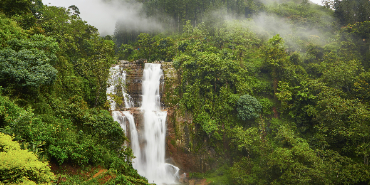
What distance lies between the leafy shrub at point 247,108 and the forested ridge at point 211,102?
0.35ft

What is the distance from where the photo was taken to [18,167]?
5.05m

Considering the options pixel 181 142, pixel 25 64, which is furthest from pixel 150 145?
pixel 25 64

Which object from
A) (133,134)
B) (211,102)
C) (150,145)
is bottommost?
(150,145)

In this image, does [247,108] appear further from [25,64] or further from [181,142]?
[25,64]

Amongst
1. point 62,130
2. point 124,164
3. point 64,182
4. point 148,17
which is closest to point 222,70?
point 124,164

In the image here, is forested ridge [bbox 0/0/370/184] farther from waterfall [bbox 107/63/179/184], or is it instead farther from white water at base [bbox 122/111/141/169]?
white water at base [bbox 122/111/141/169]

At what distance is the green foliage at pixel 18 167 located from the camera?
16.1 feet

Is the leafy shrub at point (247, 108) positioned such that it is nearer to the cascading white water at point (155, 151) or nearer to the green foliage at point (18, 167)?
the cascading white water at point (155, 151)

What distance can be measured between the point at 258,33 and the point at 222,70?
2004cm

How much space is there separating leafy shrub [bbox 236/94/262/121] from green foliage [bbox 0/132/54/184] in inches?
748

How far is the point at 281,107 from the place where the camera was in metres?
24.0

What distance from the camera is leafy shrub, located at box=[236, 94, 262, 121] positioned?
71.9ft

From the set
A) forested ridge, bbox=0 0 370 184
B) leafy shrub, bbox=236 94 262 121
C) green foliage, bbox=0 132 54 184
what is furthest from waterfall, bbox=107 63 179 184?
green foliage, bbox=0 132 54 184

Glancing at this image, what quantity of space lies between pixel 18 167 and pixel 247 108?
19.8 meters
